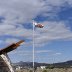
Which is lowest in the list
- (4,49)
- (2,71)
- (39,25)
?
(2,71)

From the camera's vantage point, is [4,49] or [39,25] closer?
[4,49]

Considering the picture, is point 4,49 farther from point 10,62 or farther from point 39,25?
point 39,25

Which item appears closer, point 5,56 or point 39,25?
point 5,56

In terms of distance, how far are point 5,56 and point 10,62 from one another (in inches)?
66.0

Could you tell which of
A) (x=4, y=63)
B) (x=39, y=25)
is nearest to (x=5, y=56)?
(x=4, y=63)

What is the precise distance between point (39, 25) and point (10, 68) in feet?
37.6

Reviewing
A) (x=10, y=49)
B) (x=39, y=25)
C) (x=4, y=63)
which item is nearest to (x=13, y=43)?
(x=10, y=49)

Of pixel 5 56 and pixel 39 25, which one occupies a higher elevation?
pixel 39 25

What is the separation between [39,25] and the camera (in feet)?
180

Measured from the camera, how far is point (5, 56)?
151 ft

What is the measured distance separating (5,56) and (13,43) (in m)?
3.52

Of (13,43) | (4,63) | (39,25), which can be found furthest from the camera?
(39,25)

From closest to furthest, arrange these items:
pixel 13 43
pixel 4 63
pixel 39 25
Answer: pixel 13 43 → pixel 4 63 → pixel 39 25

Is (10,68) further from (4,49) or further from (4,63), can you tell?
(4,49)
